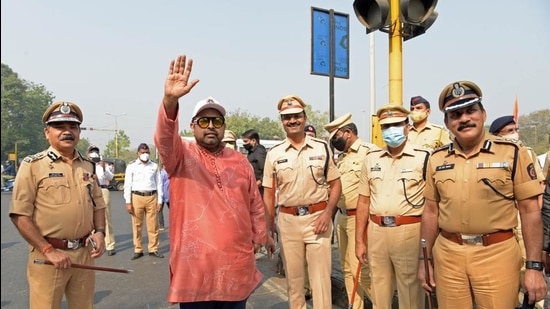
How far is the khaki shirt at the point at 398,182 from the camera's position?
3.37 meters

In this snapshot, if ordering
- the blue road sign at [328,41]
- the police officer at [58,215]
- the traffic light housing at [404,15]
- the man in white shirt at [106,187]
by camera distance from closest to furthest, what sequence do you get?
the police officer at [58,215] < the traffic light housing at [404,15] < the blue road sign at [328,41] < the man in white shirt at [106,187]

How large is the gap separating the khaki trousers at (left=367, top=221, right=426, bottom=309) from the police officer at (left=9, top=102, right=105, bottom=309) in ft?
7.50

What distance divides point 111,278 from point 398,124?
14.9ft

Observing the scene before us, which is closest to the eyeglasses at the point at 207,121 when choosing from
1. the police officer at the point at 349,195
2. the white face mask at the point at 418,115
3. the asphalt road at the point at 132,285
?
the police officer at the point at 349,195

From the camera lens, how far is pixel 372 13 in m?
4.24

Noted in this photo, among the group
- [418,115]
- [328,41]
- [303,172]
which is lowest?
[303,172]

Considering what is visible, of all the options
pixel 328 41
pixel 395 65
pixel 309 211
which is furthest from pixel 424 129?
pixel 309 211

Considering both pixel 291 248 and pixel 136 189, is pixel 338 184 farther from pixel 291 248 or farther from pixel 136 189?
pixel 136 189

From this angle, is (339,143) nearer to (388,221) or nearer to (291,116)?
(291,116)

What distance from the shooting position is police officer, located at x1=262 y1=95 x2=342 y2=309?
3797mm

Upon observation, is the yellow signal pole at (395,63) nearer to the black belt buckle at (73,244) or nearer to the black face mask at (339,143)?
the black face mask at (339,143)

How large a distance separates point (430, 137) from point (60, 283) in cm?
394

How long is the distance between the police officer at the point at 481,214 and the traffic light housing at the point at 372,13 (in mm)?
1590

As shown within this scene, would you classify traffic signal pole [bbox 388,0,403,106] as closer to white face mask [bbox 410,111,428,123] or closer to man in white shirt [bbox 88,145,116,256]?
white face mask [bbox 410,111,428,123]
